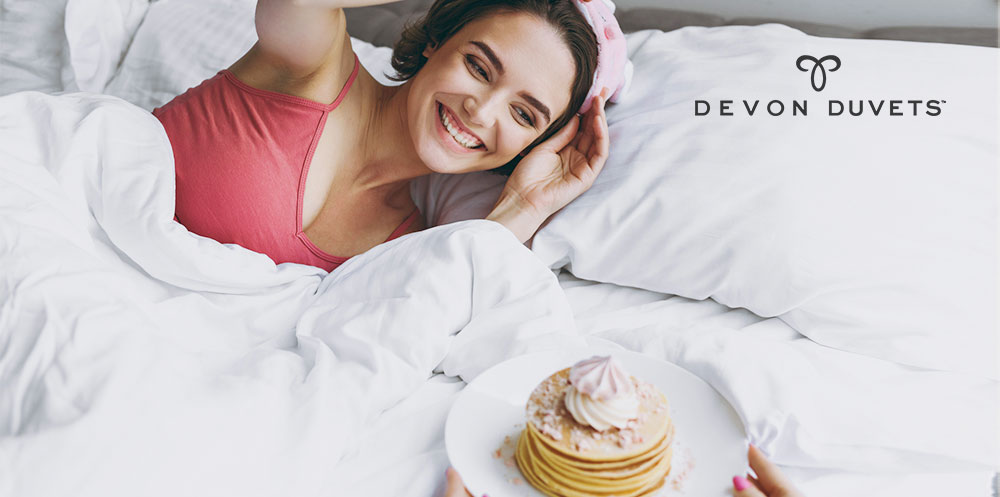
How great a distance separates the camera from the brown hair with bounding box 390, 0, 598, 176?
52.4 inches

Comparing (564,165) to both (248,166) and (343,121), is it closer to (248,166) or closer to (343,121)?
(343,121)

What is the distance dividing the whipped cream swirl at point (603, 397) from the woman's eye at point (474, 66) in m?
0.69

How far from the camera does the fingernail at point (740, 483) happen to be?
0.76 m

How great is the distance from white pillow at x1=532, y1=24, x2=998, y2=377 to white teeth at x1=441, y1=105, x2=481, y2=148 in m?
0.20

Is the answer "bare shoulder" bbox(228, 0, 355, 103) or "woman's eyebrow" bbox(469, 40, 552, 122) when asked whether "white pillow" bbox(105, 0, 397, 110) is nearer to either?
"bare shoulder" bbox(228, 0, 355, 103)

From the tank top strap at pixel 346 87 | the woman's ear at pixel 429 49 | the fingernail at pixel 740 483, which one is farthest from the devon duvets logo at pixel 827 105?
the fingernail at pixel 740 483

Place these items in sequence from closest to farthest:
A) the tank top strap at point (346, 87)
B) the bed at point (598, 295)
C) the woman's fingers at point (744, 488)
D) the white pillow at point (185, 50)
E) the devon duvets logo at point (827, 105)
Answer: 1. the woman's fingers at point (744, 488)
2. the bed at point (598, 295)
3. the devon duvets logo at point (827, 105)
4. the tank top strap at point (346, 87)
5. the white pillow at point (185, 50)

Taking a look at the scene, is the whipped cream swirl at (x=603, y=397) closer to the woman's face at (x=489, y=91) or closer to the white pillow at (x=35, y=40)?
the woman's face at (x=489, y=91)

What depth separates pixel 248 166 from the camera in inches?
52.5

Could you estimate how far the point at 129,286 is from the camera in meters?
1.12

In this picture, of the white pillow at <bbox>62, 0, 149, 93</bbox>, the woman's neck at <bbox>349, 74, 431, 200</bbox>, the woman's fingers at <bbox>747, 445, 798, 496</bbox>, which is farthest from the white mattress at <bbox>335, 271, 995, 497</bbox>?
the white pillow at <bbox>62, 0, 149, 93</bbox>

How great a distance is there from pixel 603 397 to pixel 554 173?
760 millimetres

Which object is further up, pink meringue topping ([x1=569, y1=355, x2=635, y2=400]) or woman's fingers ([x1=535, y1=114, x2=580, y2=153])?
pink meringue topping ([x1=569, y1=355, x2=635, y2=400])

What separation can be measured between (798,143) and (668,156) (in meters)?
0.21
